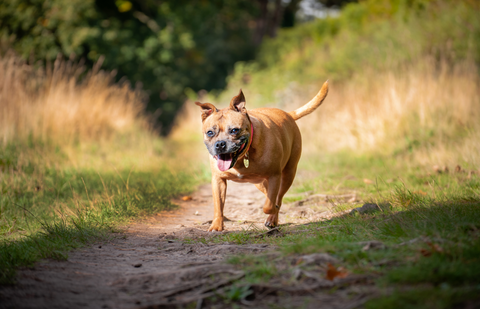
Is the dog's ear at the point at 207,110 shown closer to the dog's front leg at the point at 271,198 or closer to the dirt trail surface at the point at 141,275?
the dog's front leg at the point at 271,198

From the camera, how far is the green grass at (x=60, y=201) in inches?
121

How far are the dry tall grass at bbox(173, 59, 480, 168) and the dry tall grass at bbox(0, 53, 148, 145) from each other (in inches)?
193

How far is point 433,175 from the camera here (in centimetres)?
508

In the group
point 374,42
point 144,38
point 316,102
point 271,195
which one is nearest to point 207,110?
point 271,195

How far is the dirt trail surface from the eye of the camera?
6.88 feet

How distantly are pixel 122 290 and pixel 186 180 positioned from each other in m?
4.20

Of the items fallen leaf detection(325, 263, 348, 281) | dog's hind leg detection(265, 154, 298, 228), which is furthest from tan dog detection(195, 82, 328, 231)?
fallen leaf detection(325, 263, 348, 281)

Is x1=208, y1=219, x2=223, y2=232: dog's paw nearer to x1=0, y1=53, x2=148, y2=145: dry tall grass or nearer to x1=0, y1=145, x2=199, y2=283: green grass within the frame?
x1=0, y1=145, x2=199, y2=283: green grass

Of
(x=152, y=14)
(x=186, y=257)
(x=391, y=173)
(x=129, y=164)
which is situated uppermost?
(x=152, y=14)

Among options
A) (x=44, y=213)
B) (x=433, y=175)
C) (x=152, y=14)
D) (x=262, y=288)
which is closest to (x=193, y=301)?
(x=262, y=288)

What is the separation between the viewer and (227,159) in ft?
11.6

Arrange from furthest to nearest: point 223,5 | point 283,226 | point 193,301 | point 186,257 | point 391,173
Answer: point 223,5
point 391,173
point 283,226
point 186,257
point 193,301

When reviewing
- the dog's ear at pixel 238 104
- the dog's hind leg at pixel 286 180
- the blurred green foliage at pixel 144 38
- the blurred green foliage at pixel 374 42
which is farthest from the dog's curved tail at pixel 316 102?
the blurred green foliage at pixel 144 38

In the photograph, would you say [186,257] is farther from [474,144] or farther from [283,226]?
[474,144]
